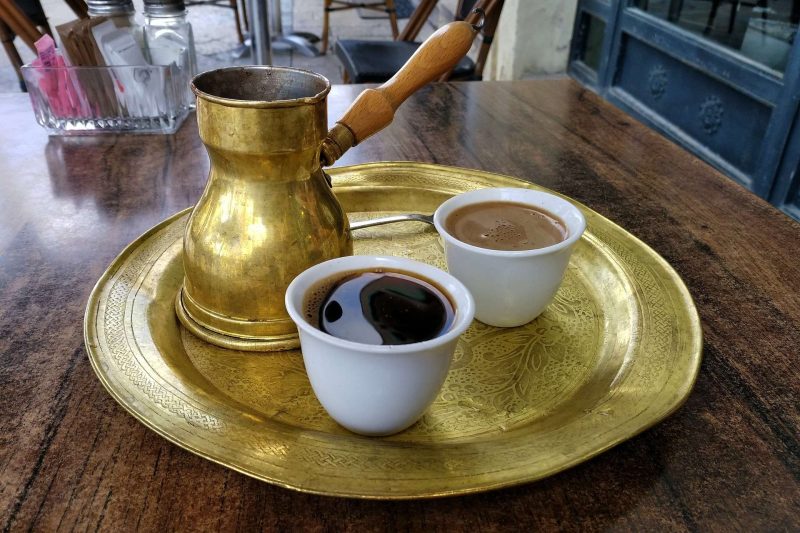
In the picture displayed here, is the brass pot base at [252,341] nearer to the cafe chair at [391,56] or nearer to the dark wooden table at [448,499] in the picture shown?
the dark wooden table at [448,499]

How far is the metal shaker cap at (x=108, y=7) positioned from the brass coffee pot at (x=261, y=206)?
55cm

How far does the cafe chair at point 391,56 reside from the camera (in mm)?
1739

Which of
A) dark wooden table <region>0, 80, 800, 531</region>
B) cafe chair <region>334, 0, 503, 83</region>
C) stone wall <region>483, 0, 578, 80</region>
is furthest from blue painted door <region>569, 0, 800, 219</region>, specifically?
dark wooden table <region>0, 80, 800, 531</region>

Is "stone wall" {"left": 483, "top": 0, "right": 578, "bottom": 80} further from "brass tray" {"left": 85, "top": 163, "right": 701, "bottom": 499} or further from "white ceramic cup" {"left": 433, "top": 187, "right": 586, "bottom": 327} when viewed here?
"white ceramic cup" {"left": 433, "top": 187, "right": 586, "bottom": 327}

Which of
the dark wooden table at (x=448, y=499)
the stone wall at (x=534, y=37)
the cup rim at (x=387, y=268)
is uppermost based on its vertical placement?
the cup rim at (x=387, y=268)

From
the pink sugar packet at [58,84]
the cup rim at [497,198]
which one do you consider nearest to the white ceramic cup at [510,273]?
the cup rim at [497,198]

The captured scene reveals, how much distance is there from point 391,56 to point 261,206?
1.55m

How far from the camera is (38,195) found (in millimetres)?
749

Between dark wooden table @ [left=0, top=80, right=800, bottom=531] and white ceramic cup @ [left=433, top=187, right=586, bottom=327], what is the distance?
0.44ft

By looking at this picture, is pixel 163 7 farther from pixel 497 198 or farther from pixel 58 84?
pixel 497 198

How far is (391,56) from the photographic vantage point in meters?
1.90

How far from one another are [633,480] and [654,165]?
584 millimetres

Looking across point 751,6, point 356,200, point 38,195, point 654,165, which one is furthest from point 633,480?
point 751,6

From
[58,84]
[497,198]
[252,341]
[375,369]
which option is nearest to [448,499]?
[375,369]
